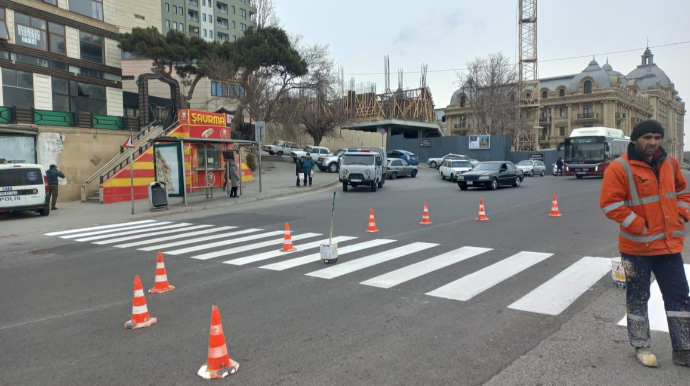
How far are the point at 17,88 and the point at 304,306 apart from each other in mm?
27093

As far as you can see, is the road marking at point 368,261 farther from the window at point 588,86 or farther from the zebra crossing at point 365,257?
the window at point 588,86

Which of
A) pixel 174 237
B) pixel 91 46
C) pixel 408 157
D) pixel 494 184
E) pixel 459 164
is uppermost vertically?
pixel 91 46

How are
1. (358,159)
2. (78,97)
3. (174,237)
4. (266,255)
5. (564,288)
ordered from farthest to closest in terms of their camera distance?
(78,97) < (358,159) < (174,237) < (266,255) < (564,288)

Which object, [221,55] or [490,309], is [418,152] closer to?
[221,55]

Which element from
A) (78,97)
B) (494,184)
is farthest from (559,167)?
(78,97)

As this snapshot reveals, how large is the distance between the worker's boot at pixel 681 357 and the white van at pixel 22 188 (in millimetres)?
18457

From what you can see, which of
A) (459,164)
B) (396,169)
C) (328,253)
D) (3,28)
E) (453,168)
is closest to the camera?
(328,253)

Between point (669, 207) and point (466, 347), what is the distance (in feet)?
6.94

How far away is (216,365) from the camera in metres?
4.09

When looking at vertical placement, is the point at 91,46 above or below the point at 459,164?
above

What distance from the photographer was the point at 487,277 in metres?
7.31

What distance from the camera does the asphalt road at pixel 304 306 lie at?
430 cm

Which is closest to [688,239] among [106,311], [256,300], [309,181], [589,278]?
[589,278]

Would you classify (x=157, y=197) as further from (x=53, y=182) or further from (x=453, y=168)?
(x=453, y=168)
